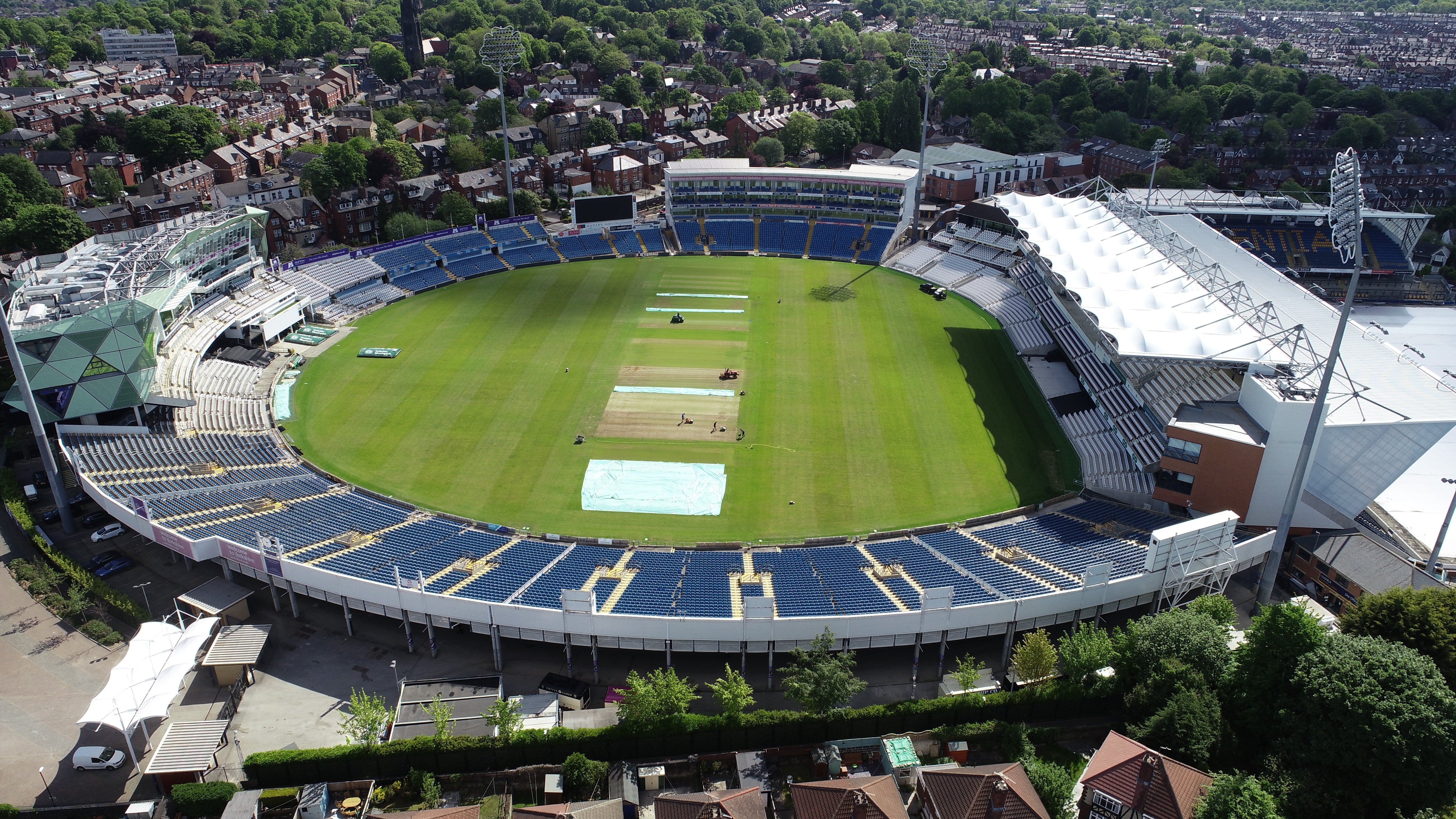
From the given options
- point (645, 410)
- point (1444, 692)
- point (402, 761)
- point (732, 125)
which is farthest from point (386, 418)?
point (732, 125)

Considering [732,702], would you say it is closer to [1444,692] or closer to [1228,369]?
[1444,692]

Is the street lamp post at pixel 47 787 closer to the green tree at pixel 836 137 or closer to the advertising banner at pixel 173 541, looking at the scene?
the advertising banner at pixel 173 541

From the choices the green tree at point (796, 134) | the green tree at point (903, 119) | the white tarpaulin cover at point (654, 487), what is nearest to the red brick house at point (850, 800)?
the white tarpaulin cover at point (654, 487)

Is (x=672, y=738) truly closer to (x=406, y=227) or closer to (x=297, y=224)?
(x=406, y=227)

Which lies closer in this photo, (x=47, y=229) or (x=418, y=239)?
(x=47, y=229)

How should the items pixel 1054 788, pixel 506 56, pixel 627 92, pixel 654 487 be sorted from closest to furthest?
pixel 1054 788 < pixel 654 487 < pixel 506 56 < pixel 627 92

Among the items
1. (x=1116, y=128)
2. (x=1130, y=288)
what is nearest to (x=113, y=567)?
(x=1130, y=288)

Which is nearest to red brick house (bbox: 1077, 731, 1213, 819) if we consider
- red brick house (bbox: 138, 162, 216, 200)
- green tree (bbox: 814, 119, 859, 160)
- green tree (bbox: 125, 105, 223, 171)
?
red brick house (bbox: 138, 162, 216, 200)
